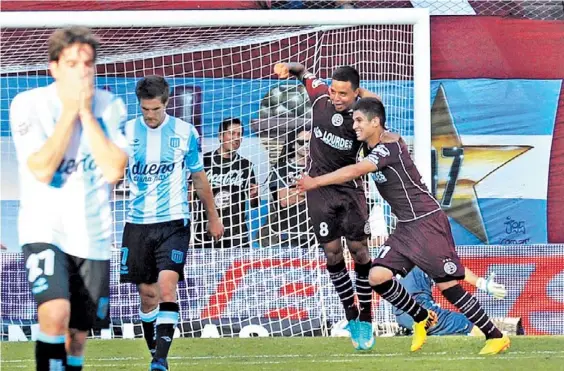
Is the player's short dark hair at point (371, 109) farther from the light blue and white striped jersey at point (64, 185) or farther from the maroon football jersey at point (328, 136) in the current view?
the light blue and white striped jersey at point (64, 185)

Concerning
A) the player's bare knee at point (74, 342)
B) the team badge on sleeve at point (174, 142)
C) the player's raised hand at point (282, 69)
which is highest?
the player's raised hand at point (282, 69)

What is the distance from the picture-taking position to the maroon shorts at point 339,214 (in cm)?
984

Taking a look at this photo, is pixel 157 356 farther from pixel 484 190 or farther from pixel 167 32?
pixel 484 190

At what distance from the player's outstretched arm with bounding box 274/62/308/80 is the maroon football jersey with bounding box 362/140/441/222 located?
1.15 metres

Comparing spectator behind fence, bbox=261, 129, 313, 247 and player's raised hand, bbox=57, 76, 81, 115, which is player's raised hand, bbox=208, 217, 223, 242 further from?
spectator behind fence, bbox=261, 129, 313, 247

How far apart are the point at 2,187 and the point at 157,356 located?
517 cm

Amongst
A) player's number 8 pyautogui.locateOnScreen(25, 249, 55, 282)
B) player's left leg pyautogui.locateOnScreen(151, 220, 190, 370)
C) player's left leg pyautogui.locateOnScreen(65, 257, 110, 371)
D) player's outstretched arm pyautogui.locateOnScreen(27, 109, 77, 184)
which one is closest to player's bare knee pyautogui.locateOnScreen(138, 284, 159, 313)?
player's left leg pyautogui.locateOnScreen(151, 220, 190, 370)

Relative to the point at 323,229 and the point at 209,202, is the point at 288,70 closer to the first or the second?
the point at 323,229

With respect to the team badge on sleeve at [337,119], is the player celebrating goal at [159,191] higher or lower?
lower

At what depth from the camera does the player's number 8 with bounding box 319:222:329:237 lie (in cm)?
984

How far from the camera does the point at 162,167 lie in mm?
8180

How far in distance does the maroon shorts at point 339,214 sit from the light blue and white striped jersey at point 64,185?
428cm

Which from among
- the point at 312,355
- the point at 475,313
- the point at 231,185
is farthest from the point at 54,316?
the point at 231,185

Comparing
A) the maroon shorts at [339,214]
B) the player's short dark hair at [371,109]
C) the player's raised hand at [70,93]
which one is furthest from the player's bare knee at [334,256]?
the player's raised hand at [70,93]
